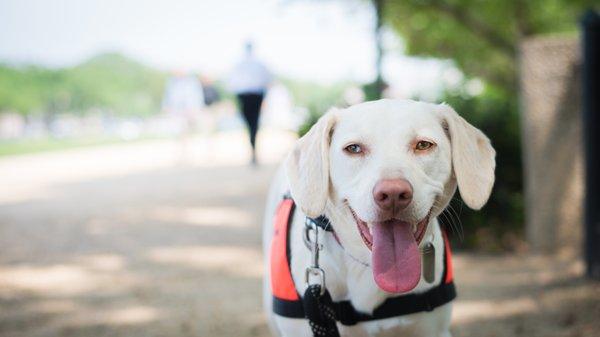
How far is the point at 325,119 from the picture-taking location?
2.42m

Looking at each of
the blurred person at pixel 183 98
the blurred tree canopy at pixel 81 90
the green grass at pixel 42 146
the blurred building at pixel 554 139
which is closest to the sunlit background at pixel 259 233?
the blurred building at pixel 554 139

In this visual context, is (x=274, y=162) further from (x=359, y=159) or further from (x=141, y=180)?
(x=359, y=159)

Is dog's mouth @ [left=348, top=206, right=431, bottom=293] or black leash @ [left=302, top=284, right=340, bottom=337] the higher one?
dog's mouth @ [left=348, top=206, right=431, bottom=293]

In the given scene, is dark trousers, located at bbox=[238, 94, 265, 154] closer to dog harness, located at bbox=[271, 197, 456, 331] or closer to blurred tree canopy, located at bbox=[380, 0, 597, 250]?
blurred tree canopy, located at bbox=[380, 0, 597, 250]

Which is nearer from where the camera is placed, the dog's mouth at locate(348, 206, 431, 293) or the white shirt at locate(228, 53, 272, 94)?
the dog's mouth at locate(348, 206, 431, 293)

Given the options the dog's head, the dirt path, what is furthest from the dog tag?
the dirt path

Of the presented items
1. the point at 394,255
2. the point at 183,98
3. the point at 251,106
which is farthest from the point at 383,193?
the point at 183,98

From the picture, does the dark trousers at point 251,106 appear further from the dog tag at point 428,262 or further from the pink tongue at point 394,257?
the pink tongue at point 394,257

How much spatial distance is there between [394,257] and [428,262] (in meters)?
0.35

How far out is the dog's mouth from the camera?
2211 millimetres

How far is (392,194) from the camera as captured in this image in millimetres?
2043

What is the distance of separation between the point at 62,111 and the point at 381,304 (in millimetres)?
69385

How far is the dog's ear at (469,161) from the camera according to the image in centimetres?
232

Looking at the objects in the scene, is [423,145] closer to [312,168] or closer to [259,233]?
[312,168]
